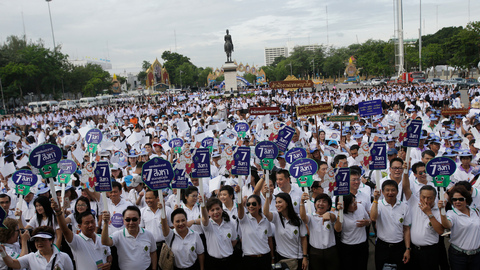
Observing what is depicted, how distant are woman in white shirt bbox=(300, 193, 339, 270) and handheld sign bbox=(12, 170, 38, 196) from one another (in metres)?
3.99

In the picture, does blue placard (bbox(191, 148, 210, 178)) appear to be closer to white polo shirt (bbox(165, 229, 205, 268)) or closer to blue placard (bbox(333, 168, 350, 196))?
white polo shirt (bbox(165, 229, 205, 268))

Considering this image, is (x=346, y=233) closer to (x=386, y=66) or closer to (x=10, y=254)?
(x=10, y=254)

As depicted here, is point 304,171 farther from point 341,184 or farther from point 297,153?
point 297,153

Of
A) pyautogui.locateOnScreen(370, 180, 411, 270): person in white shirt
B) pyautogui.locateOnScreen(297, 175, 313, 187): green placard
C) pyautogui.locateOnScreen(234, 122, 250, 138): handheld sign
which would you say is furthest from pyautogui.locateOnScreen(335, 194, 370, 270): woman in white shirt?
pyautogui.locateOnScreen(234, 122, 250, 138): handheld sign

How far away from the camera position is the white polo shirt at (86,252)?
4.04m

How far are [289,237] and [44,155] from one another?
296 centimetres

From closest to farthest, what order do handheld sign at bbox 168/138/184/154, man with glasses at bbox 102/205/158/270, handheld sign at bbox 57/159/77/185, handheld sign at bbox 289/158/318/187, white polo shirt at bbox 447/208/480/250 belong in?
1. man with glasses at bbox 102/205/158/270
2. white polo shirt at bbox 447/208/480/250
3. handheld sign at bbox 289/158/318/187
4. handheld sign at bbox 57/159/77/185
5. handheld sign at bbox 168/138/184/154

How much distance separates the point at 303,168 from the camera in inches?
185

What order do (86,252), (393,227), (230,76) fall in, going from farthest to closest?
(230,76) < (393,227) < (86,252)

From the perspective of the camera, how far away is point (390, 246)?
15.5ft

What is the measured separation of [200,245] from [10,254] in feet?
6.72

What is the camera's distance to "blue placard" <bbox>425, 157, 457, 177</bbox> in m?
4.38

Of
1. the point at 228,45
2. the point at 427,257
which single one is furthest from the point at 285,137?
the point at 228,45

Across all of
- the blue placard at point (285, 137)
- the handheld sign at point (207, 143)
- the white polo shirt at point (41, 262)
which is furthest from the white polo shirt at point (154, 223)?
the handheld sign at point (207, 143)
